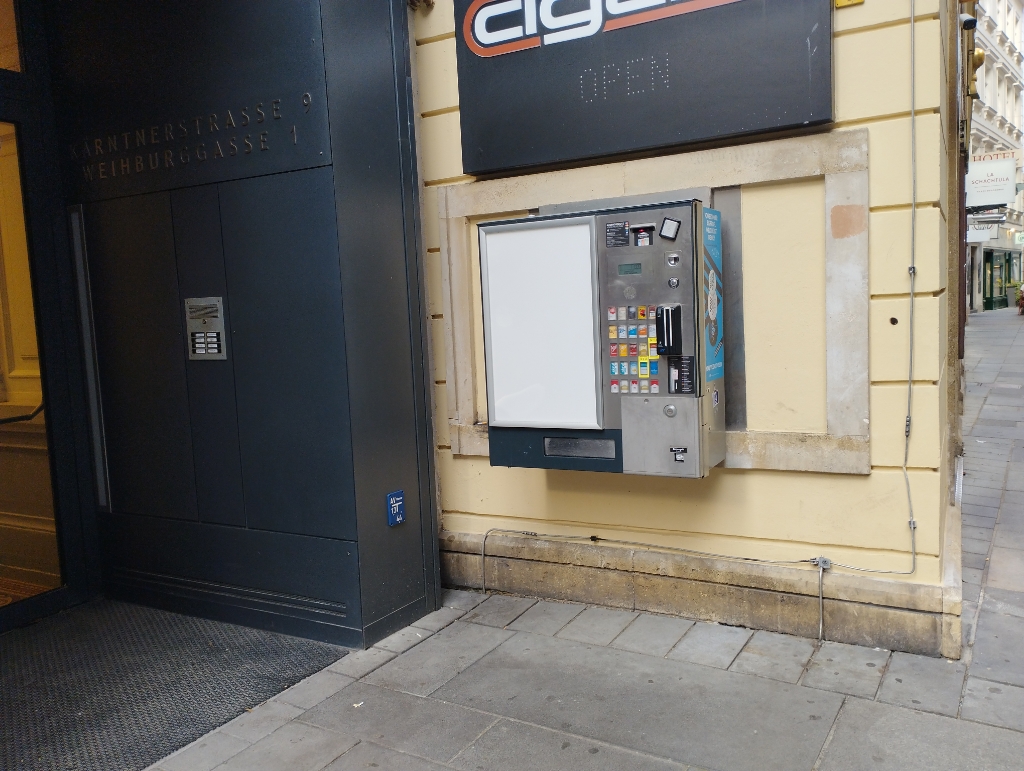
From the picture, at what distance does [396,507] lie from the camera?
14.4 ft

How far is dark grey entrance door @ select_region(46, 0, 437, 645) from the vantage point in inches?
161

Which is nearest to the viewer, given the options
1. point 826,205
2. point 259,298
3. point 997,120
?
point 826,205

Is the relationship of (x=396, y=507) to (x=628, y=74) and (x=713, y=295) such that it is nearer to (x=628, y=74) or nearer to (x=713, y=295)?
(x=713, y=295)

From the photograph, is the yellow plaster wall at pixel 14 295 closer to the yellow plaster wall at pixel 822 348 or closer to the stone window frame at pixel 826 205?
the yellow plaster wall at pixel 822 348

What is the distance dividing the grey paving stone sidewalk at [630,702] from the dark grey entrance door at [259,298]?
1.90 feet

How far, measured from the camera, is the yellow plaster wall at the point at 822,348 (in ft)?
12.0

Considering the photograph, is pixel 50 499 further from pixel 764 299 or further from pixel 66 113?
pixel 764 299

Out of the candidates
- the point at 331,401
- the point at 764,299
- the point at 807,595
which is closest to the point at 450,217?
the point at 331,401

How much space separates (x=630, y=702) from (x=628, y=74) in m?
2.97

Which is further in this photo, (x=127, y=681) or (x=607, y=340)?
(x=607, y=340)

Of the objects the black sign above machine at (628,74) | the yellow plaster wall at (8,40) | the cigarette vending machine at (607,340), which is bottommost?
the cigarette vending machine at (607,340)

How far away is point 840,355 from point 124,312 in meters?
3.90

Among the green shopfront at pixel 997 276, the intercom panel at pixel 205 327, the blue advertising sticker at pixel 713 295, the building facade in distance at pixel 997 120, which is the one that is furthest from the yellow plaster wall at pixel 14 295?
the green shopfront at pixel 997 276

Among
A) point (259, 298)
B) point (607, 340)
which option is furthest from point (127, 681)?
point (607, 340)
